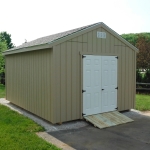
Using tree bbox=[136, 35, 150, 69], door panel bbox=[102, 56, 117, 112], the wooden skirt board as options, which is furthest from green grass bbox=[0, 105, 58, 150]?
tree bbox=[136, 35, 150, 69]

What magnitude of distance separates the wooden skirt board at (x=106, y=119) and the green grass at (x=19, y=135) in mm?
1691

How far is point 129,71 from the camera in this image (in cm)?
800

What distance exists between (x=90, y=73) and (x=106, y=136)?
7.45ft

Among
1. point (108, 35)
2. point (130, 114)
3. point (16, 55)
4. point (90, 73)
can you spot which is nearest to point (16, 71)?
point (16, 55)

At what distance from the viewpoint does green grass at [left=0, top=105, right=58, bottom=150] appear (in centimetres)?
434

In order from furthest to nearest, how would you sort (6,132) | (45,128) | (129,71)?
1. (129,71)
2. (45,128)
3. (6,132)

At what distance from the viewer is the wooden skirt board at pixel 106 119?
6236 millimetres

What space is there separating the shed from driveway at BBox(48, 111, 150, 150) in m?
0.92

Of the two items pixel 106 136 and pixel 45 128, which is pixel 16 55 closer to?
pixel 45 128

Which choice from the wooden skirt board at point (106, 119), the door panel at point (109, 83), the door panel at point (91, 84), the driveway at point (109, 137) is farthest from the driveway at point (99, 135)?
the door panel at point (109, 83)

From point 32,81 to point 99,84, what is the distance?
96.8 inches

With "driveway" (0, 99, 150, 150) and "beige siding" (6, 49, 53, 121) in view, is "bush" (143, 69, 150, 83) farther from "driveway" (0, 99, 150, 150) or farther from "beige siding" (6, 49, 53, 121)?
"beige siding" (6, 49, 53, 121)

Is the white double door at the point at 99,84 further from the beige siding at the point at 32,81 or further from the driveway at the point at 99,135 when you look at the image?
the beige siding at the point at 32,81

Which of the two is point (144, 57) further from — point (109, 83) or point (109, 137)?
point (109, 137)
